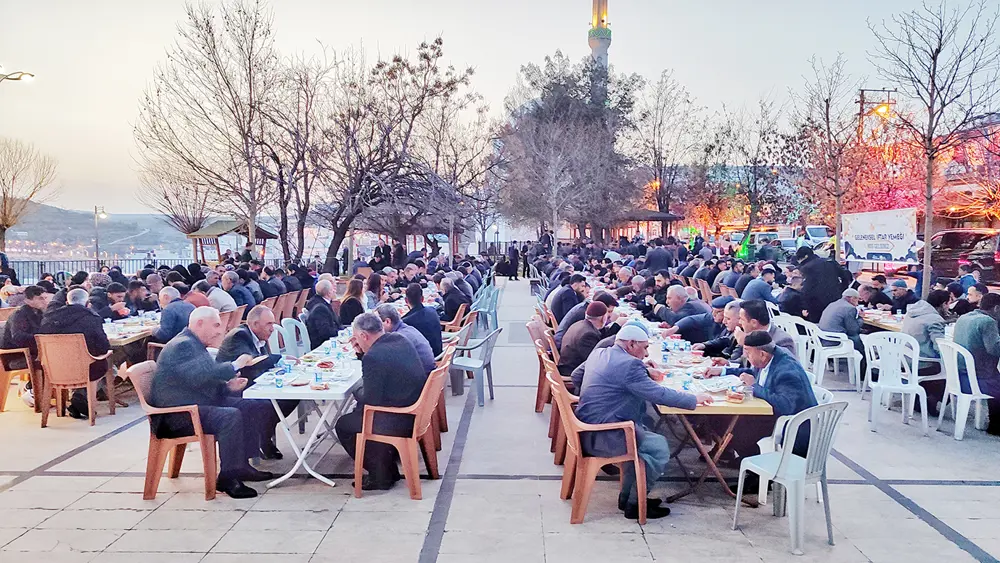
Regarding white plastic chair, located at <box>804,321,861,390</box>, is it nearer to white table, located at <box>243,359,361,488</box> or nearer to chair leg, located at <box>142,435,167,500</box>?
white table, located at <box>243,359,361,488</box>

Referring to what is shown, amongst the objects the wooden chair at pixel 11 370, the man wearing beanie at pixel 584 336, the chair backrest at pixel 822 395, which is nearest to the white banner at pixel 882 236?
the man wearing beanie at pixel 584 336

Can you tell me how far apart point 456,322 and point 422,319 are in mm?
2407

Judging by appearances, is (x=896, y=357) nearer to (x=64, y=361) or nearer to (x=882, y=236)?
(x=64, y=361)

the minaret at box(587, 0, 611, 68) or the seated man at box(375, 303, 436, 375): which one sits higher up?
the minaret at box(587, 0, 611, 68)

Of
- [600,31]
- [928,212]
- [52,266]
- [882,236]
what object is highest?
[600,31]

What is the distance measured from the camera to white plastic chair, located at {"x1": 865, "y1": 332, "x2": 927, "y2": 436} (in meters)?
6.49

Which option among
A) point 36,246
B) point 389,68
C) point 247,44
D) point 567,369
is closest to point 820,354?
point 567,369

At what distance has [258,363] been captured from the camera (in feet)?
18.5

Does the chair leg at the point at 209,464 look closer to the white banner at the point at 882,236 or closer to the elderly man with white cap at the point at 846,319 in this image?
the elderly man with white cap at the point at 846,319

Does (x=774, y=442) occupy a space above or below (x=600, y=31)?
below

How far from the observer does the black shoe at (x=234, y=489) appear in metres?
4.93

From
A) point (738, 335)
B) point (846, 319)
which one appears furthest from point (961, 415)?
point (738, 335)

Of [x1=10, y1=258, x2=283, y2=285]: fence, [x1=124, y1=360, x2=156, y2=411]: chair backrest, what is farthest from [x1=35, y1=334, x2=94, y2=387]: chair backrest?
[x1=10, y1=258, x2=283, y2=285]: fence

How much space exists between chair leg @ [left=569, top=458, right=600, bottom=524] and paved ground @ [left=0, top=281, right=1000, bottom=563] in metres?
0.10
